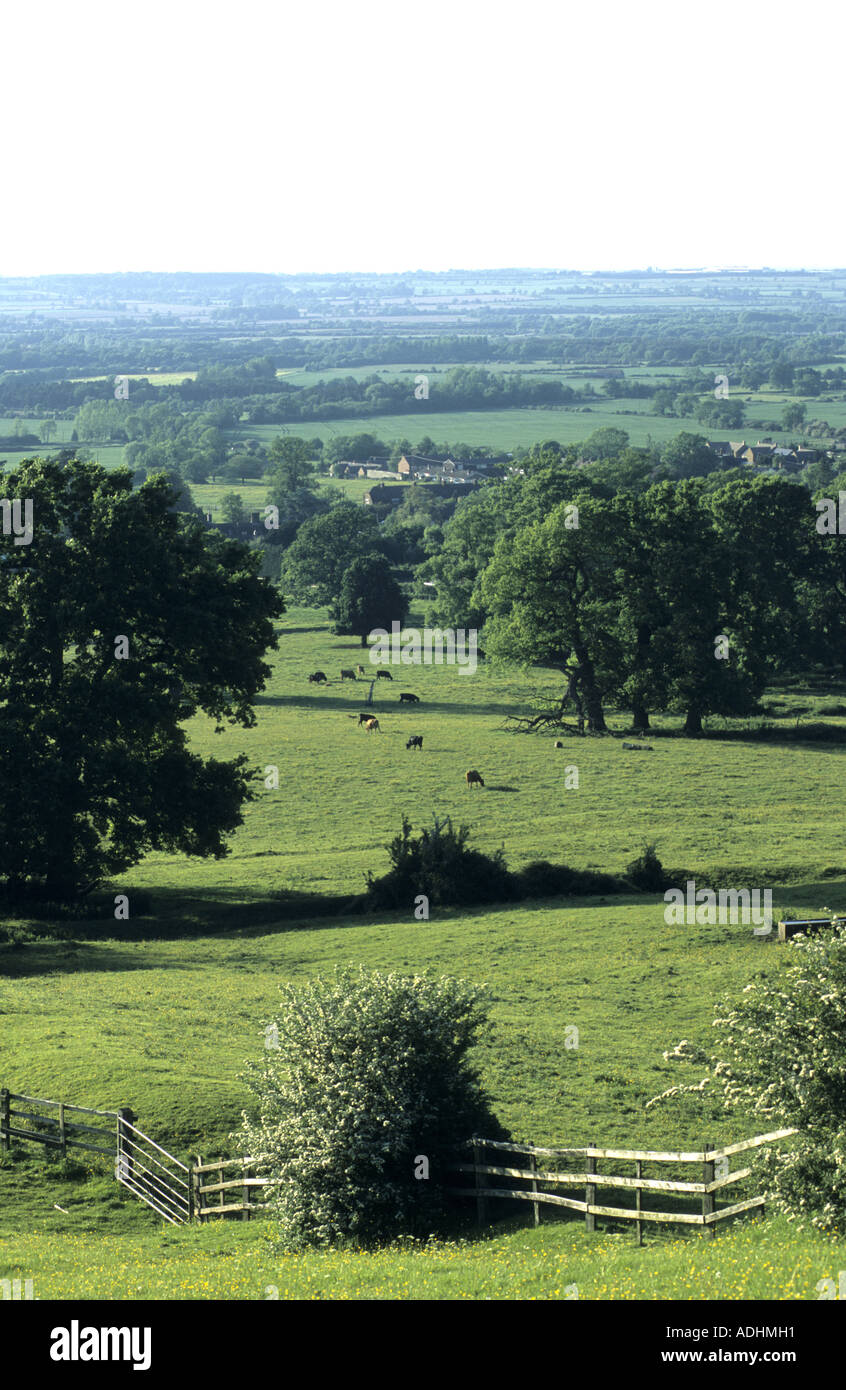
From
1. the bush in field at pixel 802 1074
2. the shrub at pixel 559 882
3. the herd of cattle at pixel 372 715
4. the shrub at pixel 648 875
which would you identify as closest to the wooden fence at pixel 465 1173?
the bush in field at pixel 802 1074

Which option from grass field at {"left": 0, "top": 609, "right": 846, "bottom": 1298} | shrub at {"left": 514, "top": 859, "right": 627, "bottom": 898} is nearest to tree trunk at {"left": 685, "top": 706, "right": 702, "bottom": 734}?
grass field at {"left": 0, "top": 609, "right": 846, "bottom": 1298}

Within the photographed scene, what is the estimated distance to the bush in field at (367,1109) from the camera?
19828 mm

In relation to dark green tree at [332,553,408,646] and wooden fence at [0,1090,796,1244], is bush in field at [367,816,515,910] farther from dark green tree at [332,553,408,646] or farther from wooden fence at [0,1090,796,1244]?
dark green tree at [332,553,408,646]

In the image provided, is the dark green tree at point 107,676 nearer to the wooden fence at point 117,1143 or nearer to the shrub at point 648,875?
the shrub at point 648,875

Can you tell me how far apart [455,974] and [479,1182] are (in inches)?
599

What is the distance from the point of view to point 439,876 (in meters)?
44.0

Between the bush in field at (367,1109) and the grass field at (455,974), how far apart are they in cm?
104

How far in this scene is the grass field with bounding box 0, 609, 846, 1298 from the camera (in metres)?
16.8

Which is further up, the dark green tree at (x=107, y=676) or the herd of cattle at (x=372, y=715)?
the dark green tree at (x=107, y=676)

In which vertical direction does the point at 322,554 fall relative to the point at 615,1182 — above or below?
above

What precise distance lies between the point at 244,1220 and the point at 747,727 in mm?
56742

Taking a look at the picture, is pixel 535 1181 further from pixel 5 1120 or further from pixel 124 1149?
pixel 5 1120

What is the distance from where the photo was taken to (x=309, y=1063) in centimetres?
2106

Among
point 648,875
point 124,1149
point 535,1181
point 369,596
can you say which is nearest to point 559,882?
point 648,875
